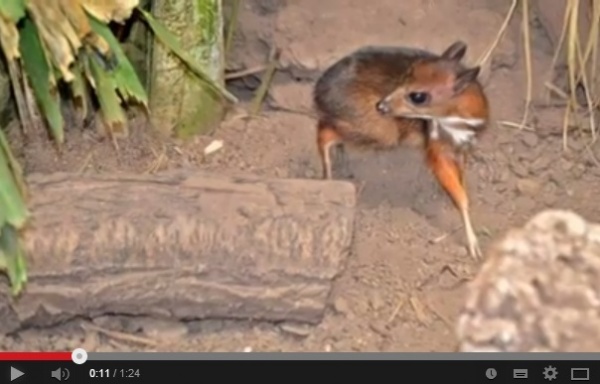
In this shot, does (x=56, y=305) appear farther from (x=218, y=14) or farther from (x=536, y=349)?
(x=536, y=349)

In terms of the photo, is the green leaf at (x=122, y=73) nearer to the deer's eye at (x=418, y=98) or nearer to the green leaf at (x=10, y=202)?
the green leaf at (x=10, y=202)

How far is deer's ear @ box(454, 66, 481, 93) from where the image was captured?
143 inches

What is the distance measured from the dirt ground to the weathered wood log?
7 cm

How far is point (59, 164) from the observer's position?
149 inches

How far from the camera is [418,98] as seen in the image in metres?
3.62

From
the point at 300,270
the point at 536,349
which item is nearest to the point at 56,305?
the point at 300,270

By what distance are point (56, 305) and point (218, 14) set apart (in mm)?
727
